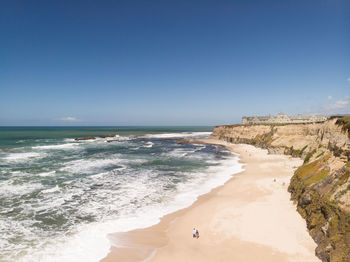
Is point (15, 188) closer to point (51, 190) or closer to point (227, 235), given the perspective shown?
point (51, 190)

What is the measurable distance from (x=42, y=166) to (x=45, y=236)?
2510cm

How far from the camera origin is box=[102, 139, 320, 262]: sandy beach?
37.1 ft

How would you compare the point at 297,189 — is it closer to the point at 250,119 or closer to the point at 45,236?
the point at 45,236

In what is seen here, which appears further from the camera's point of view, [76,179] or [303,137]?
[303,137]

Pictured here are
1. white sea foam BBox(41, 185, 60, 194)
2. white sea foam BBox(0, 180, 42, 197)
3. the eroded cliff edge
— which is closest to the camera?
the eroded cliff edge

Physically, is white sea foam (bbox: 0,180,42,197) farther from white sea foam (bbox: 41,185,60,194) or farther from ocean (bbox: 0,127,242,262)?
white sea foam (bbox: 41,185,60,194)

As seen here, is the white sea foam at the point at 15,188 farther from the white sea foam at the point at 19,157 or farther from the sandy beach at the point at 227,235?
the white sea foam at the point at 19,157

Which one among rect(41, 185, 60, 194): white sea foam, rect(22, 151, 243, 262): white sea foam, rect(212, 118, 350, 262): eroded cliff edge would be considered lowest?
rect(22, 151, 243, 262): white sea foam

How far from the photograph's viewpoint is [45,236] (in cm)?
1380

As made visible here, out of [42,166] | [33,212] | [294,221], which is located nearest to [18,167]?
[42,166]

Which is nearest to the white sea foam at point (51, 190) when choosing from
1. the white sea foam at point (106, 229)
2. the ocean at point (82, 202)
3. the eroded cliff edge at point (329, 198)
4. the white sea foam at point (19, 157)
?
the ocean at point (82, 202)

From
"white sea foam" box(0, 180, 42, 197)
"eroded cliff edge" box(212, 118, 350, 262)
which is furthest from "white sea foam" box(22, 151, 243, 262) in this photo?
"eroded cliff edge" box(212, 118, 350, 262)

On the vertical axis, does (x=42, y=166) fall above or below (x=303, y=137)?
below

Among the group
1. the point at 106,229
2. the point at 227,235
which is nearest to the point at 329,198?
the point at 227,235
